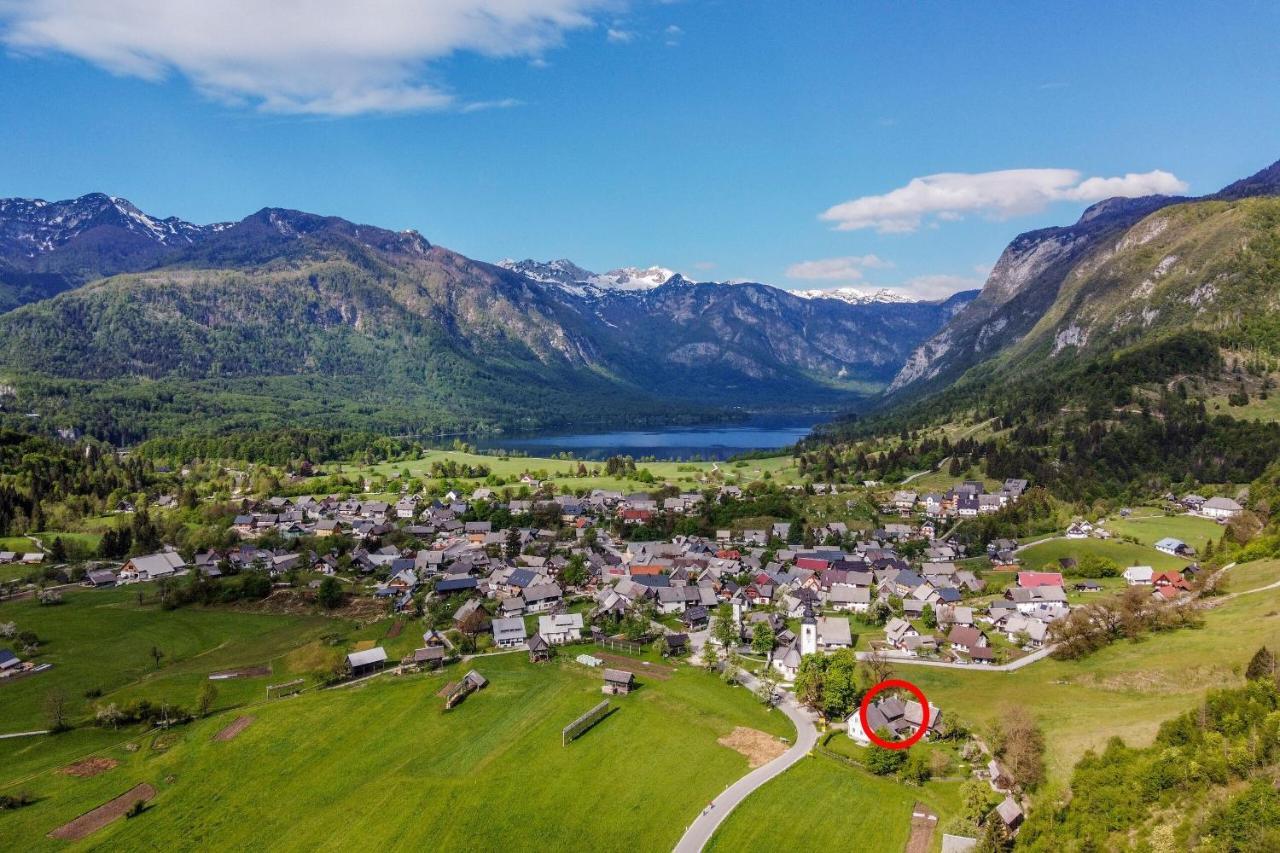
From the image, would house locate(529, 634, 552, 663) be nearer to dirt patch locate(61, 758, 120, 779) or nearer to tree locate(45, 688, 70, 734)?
dirt patch locate(61, 758, 120, 779)

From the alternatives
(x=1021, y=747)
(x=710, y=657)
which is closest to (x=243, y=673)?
(x=710, y=657)

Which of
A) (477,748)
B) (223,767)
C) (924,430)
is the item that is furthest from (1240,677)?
(924,430)

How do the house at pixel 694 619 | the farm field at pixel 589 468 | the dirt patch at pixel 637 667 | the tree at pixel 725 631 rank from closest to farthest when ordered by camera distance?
the dirt patch at pixel 637 667 < the tree at pixel 725 631 < the house at pixel 694 619 < the farm field at pixel 589 468

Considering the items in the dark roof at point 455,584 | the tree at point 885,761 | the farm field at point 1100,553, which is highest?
the dark roof at point 455,584

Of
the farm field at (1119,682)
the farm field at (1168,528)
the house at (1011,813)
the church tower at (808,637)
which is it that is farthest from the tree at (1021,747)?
the farm field at (1168,528)

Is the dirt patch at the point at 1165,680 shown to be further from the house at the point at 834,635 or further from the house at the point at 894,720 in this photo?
the house at the point at 834,635

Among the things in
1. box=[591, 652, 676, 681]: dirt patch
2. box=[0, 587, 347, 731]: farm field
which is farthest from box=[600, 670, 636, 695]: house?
box=[0, 587, 347, 731]: farm field

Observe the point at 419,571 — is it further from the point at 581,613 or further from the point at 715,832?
the point at 715,832
